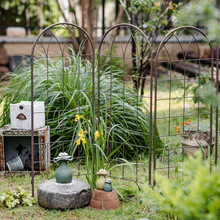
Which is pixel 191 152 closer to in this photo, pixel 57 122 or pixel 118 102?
pixel 118 102

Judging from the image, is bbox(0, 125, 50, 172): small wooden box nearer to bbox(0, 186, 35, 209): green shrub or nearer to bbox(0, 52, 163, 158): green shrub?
bbox(0, 52, 163, 158): green shrub

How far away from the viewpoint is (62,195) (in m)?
3.59

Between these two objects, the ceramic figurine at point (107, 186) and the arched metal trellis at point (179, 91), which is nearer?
the ceramic figurine at point (107, 186)

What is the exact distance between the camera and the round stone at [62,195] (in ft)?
11.8

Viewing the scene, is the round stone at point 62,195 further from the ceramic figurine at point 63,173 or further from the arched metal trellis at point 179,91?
the arched metal trellis at point 179,91

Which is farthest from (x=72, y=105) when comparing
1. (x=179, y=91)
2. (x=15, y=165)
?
(x=179, y=91)

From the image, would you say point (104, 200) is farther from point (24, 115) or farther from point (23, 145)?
point (23, 145)

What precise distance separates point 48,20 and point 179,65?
4717 millimetres

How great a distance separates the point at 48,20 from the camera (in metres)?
13.2

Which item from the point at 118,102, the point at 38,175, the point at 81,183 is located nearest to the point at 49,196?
the point at 81,183

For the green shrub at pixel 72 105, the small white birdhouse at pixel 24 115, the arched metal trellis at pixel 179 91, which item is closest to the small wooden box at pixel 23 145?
the small white birdhouse at pixel 24 115

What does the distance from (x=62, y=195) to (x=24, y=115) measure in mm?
1409

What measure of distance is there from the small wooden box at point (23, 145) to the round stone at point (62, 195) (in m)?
0.73

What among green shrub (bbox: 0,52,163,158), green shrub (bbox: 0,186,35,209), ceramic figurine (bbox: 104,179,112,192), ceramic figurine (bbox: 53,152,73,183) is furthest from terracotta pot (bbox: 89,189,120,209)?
green shrub (bbox: 0,52,163,158)
